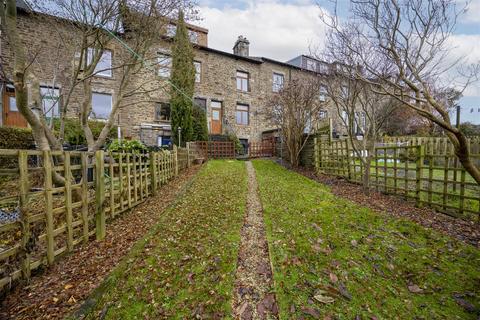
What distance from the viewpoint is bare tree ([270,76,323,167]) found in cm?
1036

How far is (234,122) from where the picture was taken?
1809 cm

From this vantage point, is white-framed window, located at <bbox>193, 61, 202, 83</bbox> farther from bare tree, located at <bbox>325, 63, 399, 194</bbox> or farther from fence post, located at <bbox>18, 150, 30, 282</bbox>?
fence post, located at <bbox>18, 150, 30, 282</bbox>

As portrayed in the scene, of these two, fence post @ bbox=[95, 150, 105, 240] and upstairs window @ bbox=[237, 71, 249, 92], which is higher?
upstairs window @ bbox=[237, 71, 249, 92]

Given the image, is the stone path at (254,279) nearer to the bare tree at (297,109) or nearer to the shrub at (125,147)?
the shrub at (125,147)

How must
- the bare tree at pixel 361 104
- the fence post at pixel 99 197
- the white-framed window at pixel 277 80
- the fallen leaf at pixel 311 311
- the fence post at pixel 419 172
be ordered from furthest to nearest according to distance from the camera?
1. the white-framed window at pixel 277 80
2. the bare tree at pixel 361 104
3. the fence post at pixel 419 172
4. the fence post at pixel 99 197
5. the fallen leaf at pixel 311 311

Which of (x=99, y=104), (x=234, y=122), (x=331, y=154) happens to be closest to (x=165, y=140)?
(x=99, y=104)

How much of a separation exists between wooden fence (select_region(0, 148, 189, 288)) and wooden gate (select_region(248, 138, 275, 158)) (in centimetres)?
1029

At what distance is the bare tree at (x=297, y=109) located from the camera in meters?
10.4

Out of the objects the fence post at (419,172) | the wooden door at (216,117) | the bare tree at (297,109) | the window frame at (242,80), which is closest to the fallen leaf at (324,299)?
the fence post at (419,172)

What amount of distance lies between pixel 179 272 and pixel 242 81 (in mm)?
17706

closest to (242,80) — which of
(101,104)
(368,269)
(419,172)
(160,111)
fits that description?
(160,111)

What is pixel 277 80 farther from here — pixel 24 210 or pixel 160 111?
pixel 24 210

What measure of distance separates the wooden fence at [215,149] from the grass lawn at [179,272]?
940 centimetres

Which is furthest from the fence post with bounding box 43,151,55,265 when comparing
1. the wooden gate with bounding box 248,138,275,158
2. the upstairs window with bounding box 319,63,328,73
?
the wooden gate with bounding box 248,138,275,158
